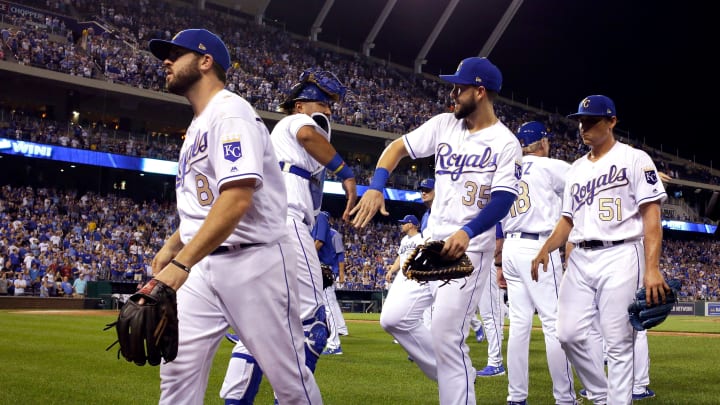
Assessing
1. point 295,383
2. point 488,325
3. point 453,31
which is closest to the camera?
point 295,383

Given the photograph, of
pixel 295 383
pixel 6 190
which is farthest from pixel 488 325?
pixel 6 190

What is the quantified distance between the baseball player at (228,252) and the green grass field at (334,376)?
266 cm

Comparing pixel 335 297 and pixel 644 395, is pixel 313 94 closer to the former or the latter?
pixel 644 395

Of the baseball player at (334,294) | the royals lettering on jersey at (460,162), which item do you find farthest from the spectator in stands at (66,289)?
the royals lettering on jersey at (460,162)

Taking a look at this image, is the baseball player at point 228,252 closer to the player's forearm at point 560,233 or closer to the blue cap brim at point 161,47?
the blue cap brim at point 161,47

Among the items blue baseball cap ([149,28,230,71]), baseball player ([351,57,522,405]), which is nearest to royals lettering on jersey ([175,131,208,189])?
blue baseball cap ([149,28,230,71])

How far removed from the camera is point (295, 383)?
3.43 m

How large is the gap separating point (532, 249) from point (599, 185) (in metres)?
1.47

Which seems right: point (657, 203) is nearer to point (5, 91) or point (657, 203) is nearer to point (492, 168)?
point (492, 168)

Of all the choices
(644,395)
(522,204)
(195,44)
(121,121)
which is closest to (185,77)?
(195,44)

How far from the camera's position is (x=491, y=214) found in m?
4.45

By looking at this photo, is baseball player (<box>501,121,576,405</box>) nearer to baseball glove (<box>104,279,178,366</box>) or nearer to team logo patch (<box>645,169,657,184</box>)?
team logo patch (<box>645,169,657,184</box>)

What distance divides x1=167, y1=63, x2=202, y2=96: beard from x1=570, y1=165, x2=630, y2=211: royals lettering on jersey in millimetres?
3057

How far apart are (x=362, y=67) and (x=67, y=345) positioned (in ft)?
123
